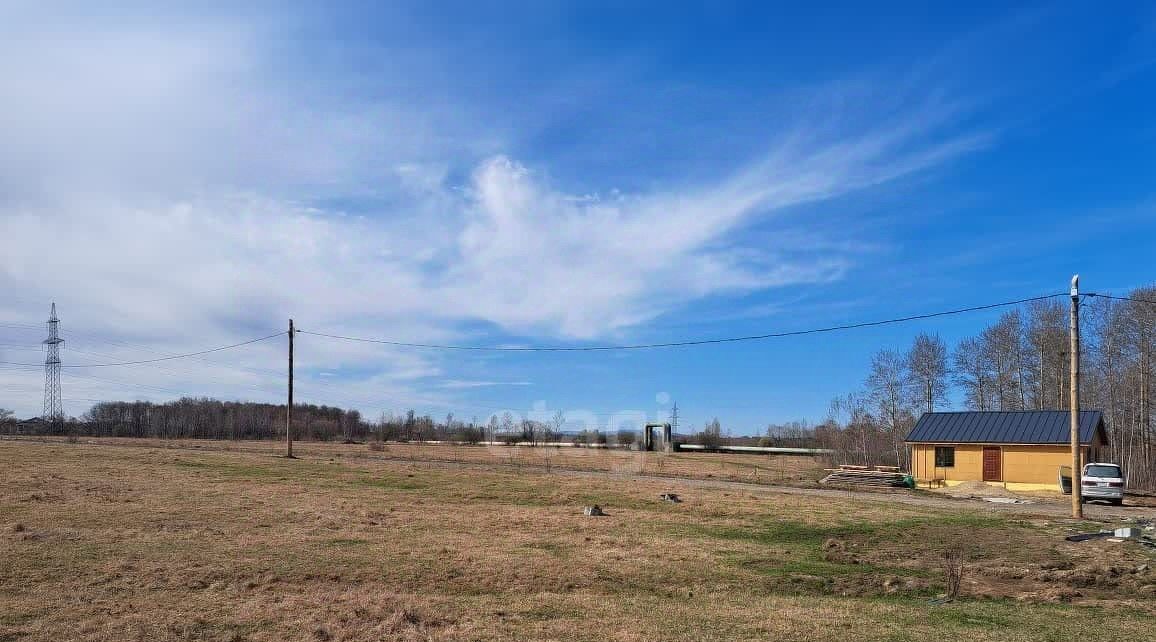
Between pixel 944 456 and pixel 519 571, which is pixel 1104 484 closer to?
pixel 944 456

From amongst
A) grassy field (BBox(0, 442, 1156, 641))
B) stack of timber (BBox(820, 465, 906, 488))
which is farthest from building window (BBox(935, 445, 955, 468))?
grassy field (BBox(0, 442, 1156, 641))

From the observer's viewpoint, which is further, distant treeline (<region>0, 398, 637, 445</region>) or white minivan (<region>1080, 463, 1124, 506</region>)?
distant treeline (<region>0, 398, 637, 445</region>)

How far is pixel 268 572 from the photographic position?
12.0m

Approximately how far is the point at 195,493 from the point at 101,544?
9543 mm

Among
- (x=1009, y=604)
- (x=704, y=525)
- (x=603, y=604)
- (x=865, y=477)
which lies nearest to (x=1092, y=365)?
(x=865, y=477)

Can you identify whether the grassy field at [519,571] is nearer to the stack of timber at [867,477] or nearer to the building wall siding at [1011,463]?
the stack of timber at [867,477]

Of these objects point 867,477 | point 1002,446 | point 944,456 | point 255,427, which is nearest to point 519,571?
point 867,477

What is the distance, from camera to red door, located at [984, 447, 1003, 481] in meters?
38.1

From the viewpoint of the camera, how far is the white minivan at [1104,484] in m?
30.3

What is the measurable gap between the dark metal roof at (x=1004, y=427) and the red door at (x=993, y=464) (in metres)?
0.56

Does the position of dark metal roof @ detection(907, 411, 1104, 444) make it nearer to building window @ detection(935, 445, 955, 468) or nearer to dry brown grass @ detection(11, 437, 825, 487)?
building window @ detection(935, 445, 955, 468)

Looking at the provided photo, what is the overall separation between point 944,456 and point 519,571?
34.7 metres

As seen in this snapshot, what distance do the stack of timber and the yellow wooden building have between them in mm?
2205

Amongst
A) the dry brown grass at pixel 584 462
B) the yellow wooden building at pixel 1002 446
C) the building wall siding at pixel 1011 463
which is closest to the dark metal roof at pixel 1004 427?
the yellow wooden building at pixel 1002 446
